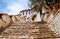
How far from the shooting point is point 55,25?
7199 millimetres

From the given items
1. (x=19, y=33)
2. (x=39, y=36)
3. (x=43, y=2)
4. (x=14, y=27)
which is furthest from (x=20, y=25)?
(x=43, y=2)

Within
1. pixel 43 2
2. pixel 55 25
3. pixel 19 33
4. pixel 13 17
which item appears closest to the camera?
pixel 19 33

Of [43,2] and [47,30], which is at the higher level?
[43,2]

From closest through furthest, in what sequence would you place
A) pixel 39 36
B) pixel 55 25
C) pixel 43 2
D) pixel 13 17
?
pixel 39 36
pixel 55 25
pixel 13 17
pixel 43 2

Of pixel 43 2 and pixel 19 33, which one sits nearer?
pixel 19 33

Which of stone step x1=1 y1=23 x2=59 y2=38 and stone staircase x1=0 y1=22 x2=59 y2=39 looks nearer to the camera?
stone staircase x1=0 y1=22 x2=59 y2=39

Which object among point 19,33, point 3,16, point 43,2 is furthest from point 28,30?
point 43,2

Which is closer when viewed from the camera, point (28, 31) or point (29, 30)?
point (28, 31)

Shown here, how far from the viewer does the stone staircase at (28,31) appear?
6.37m

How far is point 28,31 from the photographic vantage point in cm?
680

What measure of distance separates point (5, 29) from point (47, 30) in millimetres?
1385

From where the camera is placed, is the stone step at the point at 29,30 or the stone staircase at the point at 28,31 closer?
the stone staircase at the point at 28,31

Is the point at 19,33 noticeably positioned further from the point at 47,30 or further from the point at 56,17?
the point at 56,17

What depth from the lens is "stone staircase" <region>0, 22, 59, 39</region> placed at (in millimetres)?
6367
